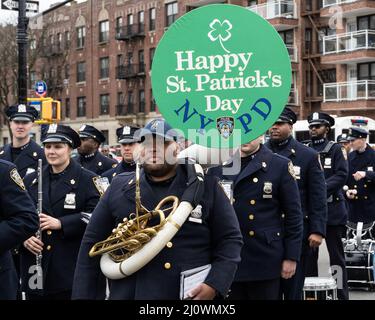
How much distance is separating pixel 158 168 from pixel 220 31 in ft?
2.84

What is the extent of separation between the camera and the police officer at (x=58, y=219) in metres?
6.21

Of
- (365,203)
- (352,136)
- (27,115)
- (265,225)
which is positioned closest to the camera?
(265,225)

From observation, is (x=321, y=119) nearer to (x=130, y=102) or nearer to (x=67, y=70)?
(x=130, y=102)

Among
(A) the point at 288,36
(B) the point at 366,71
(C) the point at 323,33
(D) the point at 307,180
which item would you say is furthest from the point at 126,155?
(A) the point at 288,36

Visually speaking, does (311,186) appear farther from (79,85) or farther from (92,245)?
(79,85)

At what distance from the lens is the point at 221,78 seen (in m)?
4.26

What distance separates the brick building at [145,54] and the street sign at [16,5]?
83.0 feet

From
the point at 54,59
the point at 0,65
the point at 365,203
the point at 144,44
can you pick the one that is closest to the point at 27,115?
the point at 365,203

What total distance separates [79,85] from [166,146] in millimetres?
57783

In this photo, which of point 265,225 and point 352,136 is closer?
point 265,225

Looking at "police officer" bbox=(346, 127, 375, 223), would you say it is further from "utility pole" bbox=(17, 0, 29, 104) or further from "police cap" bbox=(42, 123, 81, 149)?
"utility pole" bbox=(17, 0, 29, 104)

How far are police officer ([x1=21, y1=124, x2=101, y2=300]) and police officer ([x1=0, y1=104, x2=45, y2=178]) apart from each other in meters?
1.55

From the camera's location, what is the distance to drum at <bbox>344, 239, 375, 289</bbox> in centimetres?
1010

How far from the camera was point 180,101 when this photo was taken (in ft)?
14.2
